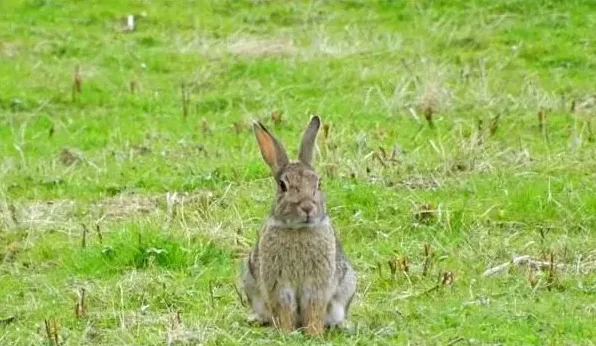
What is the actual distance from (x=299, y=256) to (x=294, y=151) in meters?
5.17

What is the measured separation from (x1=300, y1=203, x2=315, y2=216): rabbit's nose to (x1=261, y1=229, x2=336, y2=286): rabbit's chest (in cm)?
22

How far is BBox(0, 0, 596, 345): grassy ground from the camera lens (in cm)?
857

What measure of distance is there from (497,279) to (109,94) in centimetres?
743

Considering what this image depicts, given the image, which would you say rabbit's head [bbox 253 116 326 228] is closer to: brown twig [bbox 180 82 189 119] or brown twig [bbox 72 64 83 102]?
brown twig [bbox 180 82 189 119]

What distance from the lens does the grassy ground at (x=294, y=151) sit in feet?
28.1

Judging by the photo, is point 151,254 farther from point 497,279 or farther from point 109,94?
point 109,94

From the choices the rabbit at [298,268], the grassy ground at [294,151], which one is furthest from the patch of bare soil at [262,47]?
the rabbit at [298,268]

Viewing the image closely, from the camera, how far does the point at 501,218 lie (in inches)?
A: 415

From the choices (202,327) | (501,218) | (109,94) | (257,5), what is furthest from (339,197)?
(257,5)

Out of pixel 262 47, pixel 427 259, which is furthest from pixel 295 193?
pixel 262 47

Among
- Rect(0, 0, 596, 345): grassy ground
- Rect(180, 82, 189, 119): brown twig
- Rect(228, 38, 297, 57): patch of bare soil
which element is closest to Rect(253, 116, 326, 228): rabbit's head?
Rect(0, 0, 596, 345): grassy ground

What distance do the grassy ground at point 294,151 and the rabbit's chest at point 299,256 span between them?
0.31 metres

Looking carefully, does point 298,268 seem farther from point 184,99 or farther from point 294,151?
point 184,99

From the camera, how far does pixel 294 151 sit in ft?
42.4
